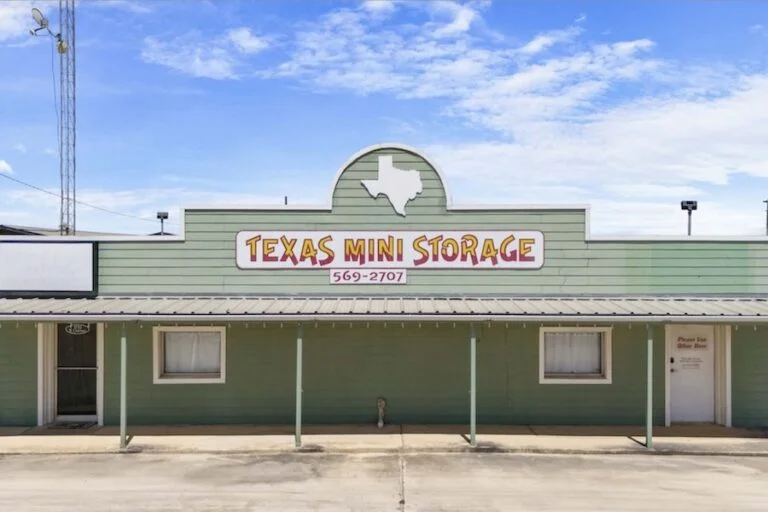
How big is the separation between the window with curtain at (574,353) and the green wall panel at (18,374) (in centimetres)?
1015

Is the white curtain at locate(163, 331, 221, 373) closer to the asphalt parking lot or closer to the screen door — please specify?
the screen door

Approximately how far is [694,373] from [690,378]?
129 millimetres

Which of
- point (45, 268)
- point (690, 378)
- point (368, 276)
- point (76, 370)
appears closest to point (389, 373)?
point (368, 276)

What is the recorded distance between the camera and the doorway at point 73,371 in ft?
40.2

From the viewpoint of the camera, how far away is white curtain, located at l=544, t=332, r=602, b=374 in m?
12.3

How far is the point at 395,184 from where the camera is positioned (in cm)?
1202

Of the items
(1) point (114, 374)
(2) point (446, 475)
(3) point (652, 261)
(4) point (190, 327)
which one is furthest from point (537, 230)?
(1) point (114, 374)

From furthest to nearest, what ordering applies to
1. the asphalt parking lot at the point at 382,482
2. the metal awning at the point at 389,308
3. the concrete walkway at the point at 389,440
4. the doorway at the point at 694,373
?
the doorway at the point at 694,373 → the concrete walkway at the point at 389,440 → the metal awning at the point at 389,308 → the asphalt parking lot at the point at 382,482

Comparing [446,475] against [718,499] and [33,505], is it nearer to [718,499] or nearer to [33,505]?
[718,499]

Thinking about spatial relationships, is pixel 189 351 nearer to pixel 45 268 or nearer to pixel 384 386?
pixel 45 268

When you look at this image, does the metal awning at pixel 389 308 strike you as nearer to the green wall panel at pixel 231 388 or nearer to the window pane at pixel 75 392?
the green wall panel at pixel 231 388

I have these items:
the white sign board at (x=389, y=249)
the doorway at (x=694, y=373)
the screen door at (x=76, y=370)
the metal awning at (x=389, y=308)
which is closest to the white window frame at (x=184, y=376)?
the metal awning at (x=389, y=308)

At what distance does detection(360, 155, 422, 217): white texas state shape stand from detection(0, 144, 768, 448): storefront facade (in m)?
0.03

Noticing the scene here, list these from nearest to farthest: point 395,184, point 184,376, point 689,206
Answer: point 395,184 < point 184,376 < point 689,206
